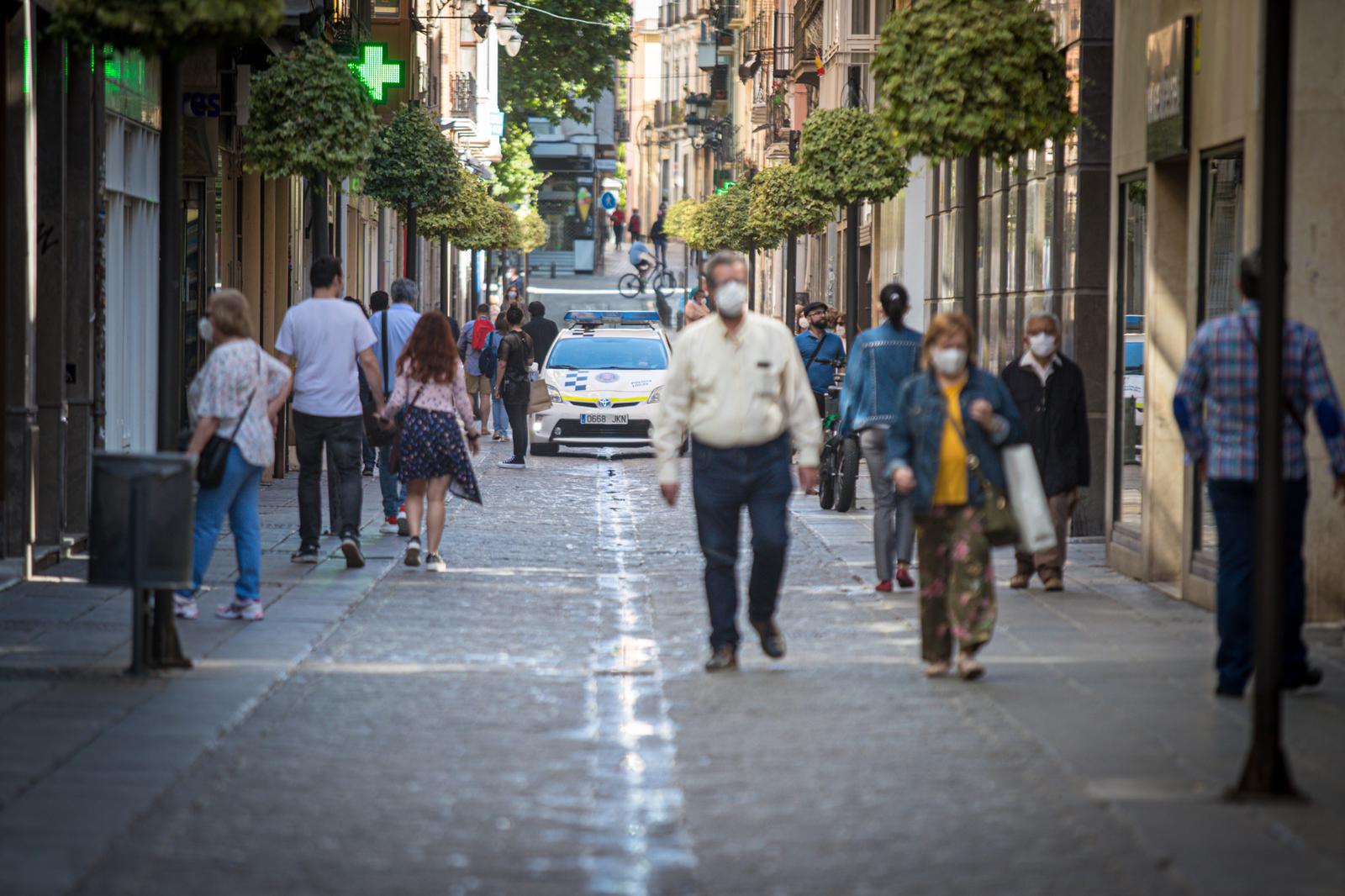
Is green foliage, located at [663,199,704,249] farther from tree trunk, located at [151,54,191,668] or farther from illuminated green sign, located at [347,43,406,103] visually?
tree trunk, located at [151,54,191,668]

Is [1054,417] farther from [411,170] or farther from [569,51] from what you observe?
[569,51]

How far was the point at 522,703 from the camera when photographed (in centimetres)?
912

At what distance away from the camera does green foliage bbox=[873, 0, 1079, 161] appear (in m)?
13.5

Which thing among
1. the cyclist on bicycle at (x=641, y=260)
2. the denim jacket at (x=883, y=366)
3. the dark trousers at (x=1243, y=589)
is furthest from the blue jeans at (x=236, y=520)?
the cyclist on bicycle at (x=641, y=260)

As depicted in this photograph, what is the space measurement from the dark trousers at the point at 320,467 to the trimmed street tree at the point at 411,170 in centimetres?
1153

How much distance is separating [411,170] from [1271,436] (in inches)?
798

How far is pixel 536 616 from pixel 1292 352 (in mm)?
4629

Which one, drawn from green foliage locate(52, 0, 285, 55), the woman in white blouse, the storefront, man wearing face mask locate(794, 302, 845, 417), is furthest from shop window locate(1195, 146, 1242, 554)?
man wearing face mask locate(794, 302, 845, 417)

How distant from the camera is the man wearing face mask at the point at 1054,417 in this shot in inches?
540

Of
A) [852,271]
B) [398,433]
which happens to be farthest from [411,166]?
[398,433]

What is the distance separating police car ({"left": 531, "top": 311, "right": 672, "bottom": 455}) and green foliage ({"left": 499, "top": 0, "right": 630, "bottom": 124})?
31.6 m

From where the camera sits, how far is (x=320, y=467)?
14438 mm

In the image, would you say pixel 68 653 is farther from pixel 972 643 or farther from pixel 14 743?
pixel 972 643

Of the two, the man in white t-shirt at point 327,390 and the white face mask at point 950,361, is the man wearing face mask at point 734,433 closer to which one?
the white face mask at point 950,361
